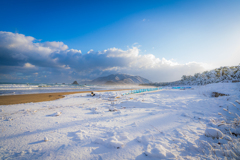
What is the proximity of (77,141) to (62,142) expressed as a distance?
0.30 m

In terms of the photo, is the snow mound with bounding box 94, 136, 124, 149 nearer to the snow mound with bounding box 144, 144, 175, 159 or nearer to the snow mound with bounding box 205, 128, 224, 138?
the snow mound with bounding box 144, 144, 175, 159

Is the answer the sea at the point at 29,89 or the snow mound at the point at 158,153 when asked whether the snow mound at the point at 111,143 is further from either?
the sea at the point at 29,89

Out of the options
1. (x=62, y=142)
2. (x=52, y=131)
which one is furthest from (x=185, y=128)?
(x=52, y=131)

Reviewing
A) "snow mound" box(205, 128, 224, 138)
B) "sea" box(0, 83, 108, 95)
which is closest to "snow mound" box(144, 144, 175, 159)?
"snow mound" box(205, 128, 224, 138)

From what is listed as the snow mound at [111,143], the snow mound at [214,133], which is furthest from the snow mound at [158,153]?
the snow mound at [214,133]

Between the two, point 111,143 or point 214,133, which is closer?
point 111,143

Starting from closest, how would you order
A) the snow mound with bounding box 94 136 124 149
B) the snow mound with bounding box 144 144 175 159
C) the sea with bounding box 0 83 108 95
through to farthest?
the snow mound with bounding box 144 144 175 159 → the snow mound with bounding box 94 136 124 149 → the sea with bounding box 0 83 108 95

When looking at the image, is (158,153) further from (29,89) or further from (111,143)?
(29,89)

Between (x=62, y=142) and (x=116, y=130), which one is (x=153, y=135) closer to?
(x=116, y=130)

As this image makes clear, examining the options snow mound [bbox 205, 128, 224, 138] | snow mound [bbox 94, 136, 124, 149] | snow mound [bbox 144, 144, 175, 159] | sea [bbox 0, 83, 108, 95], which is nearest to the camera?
snow mound [bbox 144, 144, 175, 159]

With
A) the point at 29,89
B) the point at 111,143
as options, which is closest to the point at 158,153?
the point at 111,143

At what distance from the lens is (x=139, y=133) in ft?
7.22

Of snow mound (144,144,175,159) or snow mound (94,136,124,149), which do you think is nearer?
snow mound (144,144,175,159)

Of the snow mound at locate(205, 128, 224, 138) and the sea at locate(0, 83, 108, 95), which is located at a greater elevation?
the sea at locate(0, 83, 108, 95)
